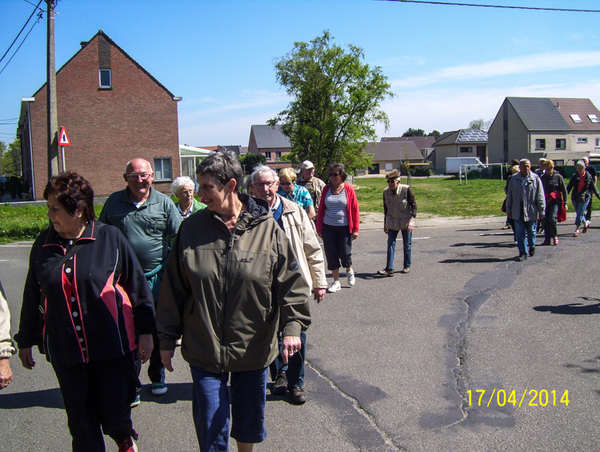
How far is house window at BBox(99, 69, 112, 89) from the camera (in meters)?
31.3

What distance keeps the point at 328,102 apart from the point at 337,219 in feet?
116

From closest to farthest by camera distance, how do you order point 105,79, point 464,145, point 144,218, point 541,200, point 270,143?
point 144,218, point 541,200, point 105,79, point 464,145, point 270,143

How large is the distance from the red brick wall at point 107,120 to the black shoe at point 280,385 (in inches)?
1151

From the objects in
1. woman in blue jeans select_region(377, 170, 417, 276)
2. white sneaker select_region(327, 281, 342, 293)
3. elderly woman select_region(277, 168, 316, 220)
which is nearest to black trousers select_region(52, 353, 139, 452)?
elderly woman select_region(277, 168, 316, 220)

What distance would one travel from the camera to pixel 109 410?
9.80 feet

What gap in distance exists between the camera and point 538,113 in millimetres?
64625

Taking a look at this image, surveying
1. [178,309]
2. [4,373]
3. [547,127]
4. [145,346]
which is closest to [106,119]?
[145,346]

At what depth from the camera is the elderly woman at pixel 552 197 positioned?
1133 centimetres

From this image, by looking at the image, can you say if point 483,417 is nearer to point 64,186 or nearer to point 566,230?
point 64,186

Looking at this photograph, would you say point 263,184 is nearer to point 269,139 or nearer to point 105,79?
point 105,79

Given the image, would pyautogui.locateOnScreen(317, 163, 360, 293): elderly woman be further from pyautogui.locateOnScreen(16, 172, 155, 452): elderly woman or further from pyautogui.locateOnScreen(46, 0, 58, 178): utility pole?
pyautogui.locateOnScreen(46, 0, 58, 178): utility pole

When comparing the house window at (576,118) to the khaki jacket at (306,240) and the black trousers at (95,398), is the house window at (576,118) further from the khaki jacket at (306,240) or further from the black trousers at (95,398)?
the black trousers at (95,398)

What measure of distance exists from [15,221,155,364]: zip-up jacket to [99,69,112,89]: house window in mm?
31312

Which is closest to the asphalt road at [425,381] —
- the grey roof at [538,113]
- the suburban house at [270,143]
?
the grey roof at [538,113]
